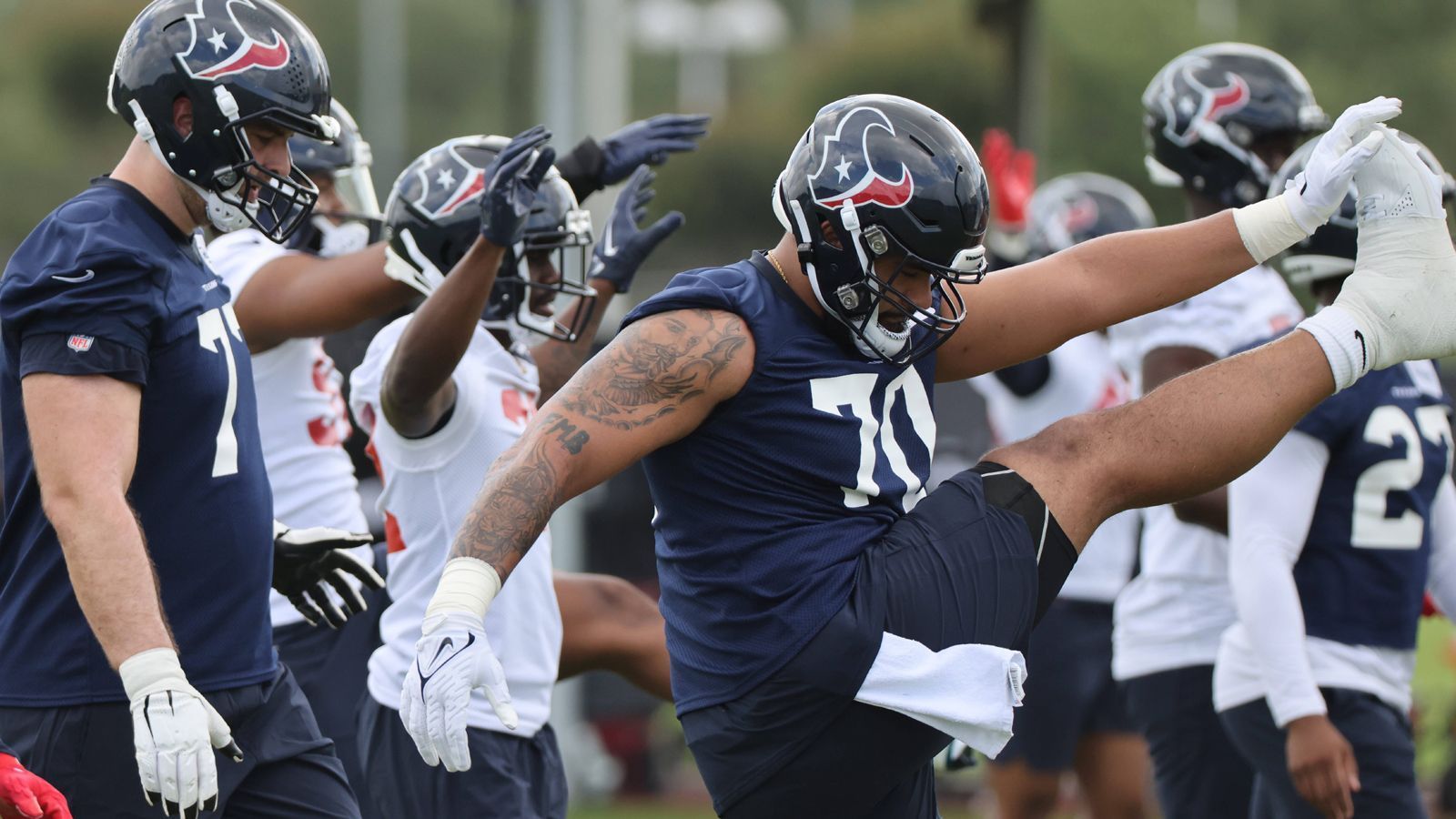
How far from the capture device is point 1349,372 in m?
3.65

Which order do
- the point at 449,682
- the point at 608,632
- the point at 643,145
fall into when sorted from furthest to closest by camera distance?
the point at 643,145
the point at 608,632
the point at 449,682

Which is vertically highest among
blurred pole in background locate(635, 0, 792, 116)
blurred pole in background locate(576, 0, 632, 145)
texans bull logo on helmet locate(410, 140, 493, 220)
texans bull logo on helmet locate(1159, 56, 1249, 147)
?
texans bull logo on helmet locate(410, 140, 493, 220)

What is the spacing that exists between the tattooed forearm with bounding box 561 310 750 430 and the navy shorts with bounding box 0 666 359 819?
3.29 ft

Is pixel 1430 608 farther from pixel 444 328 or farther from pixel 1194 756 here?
pixel 444 328

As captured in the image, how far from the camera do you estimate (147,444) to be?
11.8 feet

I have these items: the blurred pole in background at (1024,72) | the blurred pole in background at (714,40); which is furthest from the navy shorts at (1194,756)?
the blurred pole in background at (714,40)

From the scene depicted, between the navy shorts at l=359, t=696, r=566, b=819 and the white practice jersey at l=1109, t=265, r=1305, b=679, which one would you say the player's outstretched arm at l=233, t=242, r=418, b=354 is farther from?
the white practice jersey at l=1109, t=265, r=1305, b=679

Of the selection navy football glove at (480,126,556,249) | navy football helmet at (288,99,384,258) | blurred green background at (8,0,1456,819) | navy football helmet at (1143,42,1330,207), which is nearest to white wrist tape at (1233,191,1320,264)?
navy football glove at (480,126,556,249)

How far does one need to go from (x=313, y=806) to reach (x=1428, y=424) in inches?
108

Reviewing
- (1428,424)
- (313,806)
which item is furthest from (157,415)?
(1428,424)

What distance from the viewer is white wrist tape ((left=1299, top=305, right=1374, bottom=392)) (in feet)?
12.0

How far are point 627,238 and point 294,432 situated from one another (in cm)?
106

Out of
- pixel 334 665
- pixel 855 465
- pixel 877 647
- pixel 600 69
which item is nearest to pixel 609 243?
pixel 334 665

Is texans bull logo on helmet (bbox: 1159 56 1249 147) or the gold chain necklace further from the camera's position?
texans bull logo on helmet (bbox: 1159 56 1249 147)
